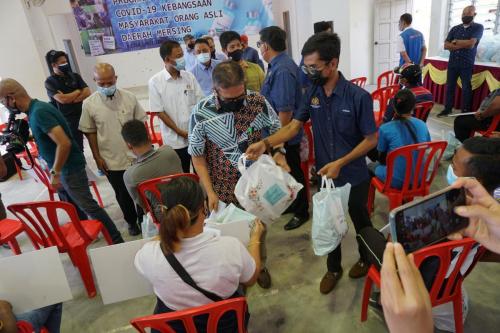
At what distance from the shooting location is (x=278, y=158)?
1952mm

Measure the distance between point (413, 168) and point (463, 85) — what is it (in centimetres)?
362

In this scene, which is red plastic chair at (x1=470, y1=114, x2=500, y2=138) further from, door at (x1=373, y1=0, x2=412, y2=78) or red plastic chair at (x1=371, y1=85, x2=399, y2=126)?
door at (x1=373, y1=0, x2=412, y2=78)

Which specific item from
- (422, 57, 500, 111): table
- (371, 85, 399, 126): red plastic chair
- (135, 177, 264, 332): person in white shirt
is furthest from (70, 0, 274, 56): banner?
(135, 177, 264, 332): person in white shirt

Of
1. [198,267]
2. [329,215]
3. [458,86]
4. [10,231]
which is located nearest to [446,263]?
[329,215]

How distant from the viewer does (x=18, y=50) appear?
20.4 ft

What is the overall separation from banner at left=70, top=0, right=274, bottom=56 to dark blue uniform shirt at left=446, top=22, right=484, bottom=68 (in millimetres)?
3651

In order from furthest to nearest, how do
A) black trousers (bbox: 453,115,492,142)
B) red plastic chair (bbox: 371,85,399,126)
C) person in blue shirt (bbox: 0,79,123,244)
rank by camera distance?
red plastic chair (bbox: 371,85,399,126), black trousers (bbox: 453,115,492,142), person in blue shirt (bbox: 0,79,123,244)

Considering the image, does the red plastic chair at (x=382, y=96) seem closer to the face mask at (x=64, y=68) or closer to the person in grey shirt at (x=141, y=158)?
the person in grey shirt at (x=141, y=158)

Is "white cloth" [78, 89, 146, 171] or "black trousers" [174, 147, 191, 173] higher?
"white cloth" [78, 89, 146, 171]

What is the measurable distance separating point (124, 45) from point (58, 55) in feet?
12.7

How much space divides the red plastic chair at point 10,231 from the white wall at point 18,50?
483cm

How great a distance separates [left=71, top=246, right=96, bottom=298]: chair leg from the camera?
7.34 feet

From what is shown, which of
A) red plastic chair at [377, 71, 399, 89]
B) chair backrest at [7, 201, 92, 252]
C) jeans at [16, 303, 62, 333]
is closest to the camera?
jeans at [16, 303, 62, 333]

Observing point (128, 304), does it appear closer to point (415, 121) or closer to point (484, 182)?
point (484, 182)
